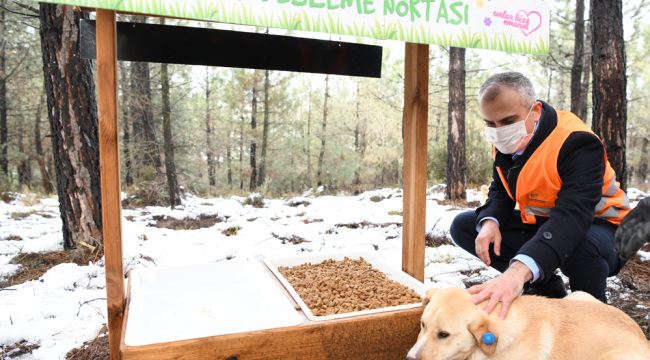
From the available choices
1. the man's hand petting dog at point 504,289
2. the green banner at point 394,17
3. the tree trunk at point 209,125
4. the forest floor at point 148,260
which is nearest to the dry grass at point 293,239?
the forest floor at point 148,260

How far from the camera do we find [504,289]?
153cm

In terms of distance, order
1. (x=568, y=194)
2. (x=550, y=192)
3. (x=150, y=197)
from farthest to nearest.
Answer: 1. (x=150, y=197)
2. (x=550, y=192)
3. (x=568, y=194)

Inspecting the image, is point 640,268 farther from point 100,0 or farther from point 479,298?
point 100,0

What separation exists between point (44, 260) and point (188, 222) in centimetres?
348

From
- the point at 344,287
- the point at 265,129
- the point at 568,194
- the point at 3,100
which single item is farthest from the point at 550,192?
the point at 3,100

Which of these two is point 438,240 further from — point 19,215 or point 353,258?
point 19,215

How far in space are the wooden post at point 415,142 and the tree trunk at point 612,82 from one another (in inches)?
114

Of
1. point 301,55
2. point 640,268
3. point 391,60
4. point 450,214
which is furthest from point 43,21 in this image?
point 391,60

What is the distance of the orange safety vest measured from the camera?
203 cm

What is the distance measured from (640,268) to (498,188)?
2.01m

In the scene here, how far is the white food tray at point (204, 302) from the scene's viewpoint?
1.80m

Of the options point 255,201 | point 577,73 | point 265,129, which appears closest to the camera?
point 255,201

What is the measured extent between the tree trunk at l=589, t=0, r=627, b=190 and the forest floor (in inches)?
41.4

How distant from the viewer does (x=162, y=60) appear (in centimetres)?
248
